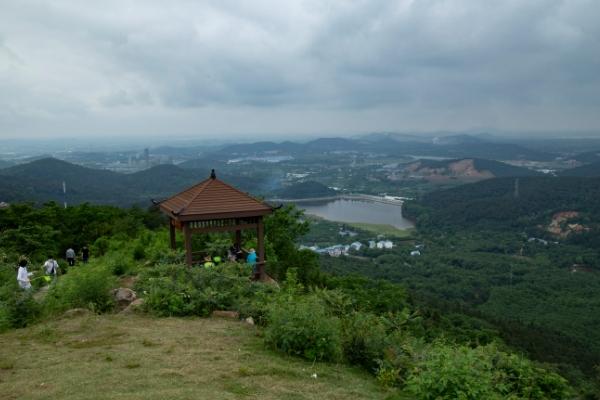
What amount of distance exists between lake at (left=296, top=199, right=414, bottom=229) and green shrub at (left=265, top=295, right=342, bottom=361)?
82.2 m

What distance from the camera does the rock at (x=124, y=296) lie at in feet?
28.4

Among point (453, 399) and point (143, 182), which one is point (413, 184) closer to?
point (143, 182)

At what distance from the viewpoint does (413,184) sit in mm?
136250

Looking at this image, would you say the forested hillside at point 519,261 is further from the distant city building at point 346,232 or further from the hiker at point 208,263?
the hiker at point 208,263

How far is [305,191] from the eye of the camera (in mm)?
116312

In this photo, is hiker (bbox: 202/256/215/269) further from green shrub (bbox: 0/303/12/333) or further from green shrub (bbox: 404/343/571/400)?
green shrub (bbox: 404/343/571/400)

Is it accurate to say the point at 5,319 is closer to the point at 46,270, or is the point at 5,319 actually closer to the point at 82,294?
the point at 82,294

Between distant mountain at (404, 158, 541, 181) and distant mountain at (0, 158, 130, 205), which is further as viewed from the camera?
distant mountain at (404, 158, 541, 181)

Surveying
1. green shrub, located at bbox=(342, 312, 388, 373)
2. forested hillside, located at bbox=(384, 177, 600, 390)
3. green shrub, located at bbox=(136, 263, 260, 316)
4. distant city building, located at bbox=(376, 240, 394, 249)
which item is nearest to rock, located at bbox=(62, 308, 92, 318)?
green shrub, located at bbox=(136, 263, 260, 316)

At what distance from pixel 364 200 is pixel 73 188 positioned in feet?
217

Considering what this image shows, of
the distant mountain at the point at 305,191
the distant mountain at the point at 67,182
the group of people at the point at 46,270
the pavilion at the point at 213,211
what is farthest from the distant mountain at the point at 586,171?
the group of people at the point at 46,270

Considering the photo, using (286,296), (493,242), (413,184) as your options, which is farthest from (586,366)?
(413,184)

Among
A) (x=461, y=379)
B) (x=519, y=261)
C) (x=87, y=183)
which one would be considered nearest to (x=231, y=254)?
(x=461, y=379)

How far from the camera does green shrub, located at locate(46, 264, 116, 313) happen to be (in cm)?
825
